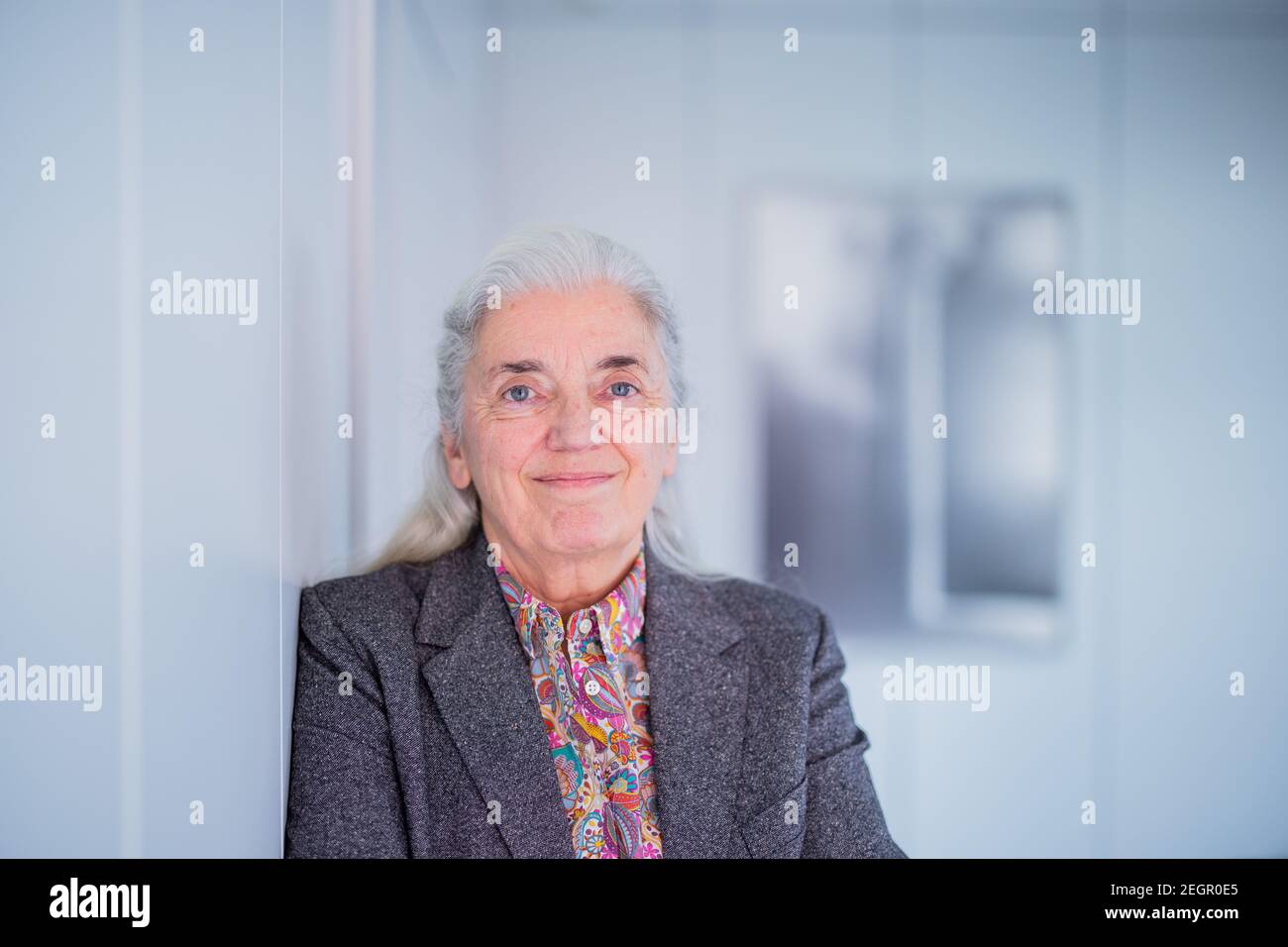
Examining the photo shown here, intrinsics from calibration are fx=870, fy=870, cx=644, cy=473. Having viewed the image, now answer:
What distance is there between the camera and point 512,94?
1490 mm

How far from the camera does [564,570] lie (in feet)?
4.85

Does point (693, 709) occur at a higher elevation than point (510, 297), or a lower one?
lower

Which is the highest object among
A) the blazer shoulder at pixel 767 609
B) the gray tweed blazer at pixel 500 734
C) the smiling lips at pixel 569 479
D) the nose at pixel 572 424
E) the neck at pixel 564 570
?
the nose at pixel 572 424

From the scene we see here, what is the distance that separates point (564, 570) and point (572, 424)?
0.85 feet

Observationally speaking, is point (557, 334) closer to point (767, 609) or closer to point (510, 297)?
point (510, 297)

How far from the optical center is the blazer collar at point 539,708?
1.36 metres

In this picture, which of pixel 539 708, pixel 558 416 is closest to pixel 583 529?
pixel 558 416

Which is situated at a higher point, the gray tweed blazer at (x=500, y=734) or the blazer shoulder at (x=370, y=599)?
the blazer shoulder at (x=370, y=599)

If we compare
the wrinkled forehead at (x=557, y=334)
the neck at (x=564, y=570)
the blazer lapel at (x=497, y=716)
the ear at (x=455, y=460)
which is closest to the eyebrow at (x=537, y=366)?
the wrinkled forehead at (x=557, y=334)

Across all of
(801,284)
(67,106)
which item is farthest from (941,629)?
(67,106)

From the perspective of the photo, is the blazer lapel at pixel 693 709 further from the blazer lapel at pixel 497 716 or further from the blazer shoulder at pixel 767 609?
the blazer lapel at pixel 497 716
